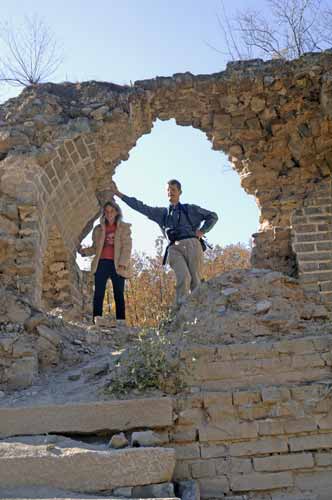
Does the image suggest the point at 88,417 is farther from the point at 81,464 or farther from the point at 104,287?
the point at 104,287

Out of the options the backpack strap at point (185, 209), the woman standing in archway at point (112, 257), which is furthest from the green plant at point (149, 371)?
the backpack strap at point (185, 209)

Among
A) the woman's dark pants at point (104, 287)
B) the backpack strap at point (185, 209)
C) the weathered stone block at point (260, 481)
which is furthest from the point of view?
the woman's dark pants at point (104, 287)

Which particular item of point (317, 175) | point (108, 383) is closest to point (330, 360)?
point (108, 383)

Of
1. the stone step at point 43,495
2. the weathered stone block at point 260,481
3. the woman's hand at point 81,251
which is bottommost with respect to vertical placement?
the weathered stone block at point 260,481

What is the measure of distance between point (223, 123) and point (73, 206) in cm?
252

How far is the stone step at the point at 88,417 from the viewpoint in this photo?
3.34m

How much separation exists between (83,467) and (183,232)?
362 centimetres

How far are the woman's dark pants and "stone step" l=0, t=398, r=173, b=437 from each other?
2855mm

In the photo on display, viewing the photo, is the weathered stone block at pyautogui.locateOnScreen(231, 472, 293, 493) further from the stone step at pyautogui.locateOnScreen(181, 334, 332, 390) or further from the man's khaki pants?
the man's khaki pants

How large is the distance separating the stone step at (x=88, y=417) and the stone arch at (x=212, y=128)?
158 inches

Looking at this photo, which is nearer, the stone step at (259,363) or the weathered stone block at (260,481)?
the weathered stone block at (260,481)

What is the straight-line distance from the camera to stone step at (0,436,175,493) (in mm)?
2752

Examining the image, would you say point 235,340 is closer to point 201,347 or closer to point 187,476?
point 201,347

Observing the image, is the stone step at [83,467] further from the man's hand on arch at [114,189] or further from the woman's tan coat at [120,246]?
the man's hand on arch at [114,189]
